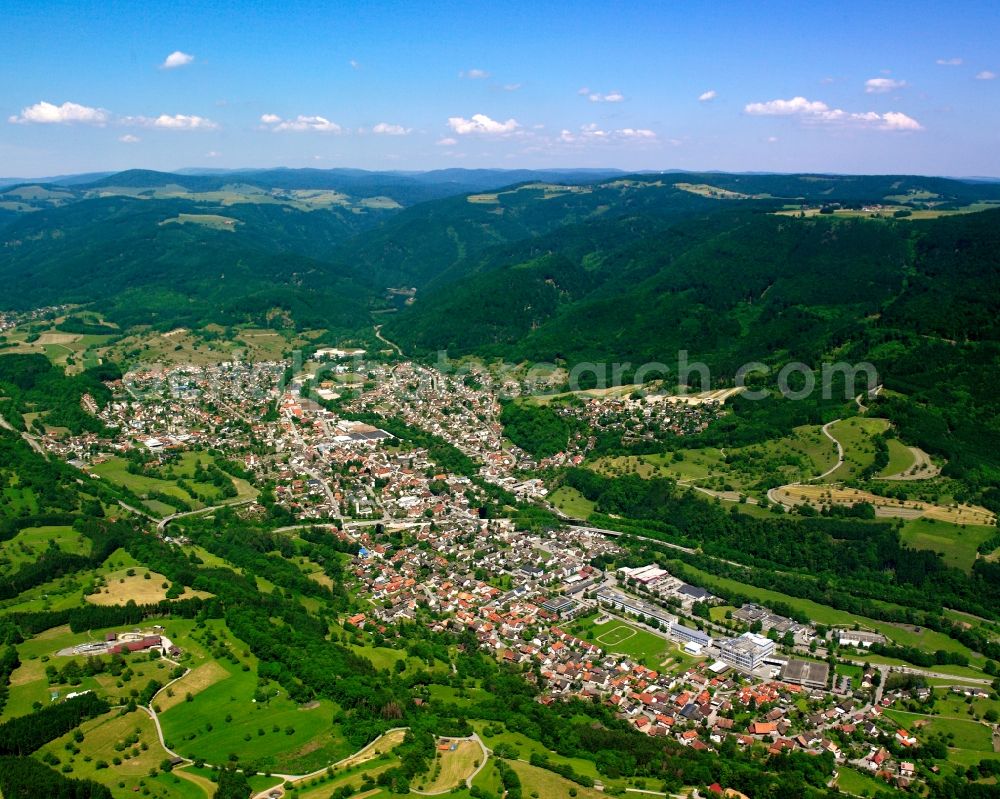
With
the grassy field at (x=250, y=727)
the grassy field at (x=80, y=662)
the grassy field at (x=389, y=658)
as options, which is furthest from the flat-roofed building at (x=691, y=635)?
the grassy field at (x=80, y=662)

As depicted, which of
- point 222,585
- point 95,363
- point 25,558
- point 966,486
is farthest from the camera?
point 95,363

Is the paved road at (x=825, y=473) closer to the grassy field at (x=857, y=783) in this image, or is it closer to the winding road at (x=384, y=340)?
the grassy field at (x=857, y=783)

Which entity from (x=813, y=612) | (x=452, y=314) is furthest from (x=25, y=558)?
(x=452, y=314)

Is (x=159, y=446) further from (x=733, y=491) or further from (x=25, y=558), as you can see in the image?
(x=733, y=491)

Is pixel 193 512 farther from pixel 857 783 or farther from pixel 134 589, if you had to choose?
pixel 857 783

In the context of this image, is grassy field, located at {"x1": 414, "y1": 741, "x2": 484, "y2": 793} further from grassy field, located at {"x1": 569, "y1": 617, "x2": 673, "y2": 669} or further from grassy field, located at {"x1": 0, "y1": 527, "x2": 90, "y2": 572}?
grassy field, located at {"x1": 0, "y1": 527, "x2": 90, "y2": 572}
